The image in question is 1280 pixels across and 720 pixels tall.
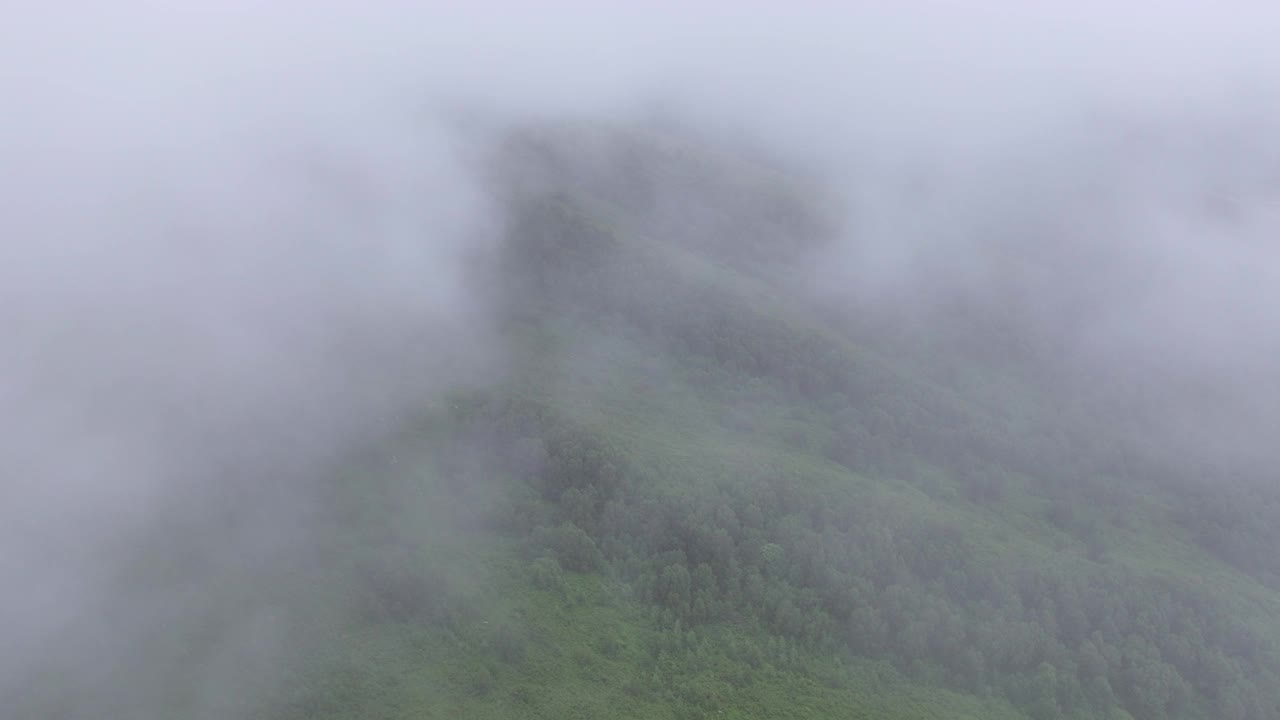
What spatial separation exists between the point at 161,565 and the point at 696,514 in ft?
168

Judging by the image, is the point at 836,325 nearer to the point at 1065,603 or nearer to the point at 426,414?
the point at 1065,603

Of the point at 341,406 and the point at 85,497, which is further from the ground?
the point at 341,406

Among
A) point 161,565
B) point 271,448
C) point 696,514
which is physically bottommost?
point 161,565

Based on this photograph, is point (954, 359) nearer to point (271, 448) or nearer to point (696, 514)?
point (696, 514)

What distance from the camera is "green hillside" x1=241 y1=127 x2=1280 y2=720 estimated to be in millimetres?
80375

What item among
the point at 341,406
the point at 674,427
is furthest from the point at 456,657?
the point at 674,427

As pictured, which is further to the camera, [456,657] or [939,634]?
[939,634]

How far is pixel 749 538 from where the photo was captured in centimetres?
9738

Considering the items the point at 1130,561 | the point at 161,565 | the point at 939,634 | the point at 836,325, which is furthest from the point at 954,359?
the point at 161,565

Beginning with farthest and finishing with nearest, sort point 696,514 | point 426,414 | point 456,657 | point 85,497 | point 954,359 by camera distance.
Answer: point 954,359 < point 426,414 < point 696,514 < point 85,497 < point 456,657

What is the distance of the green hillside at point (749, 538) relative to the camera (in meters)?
80.4

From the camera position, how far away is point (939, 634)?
3556 inches

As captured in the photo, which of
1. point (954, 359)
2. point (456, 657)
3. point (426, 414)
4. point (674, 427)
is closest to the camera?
point (456, 657)

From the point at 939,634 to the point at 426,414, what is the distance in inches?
2388
